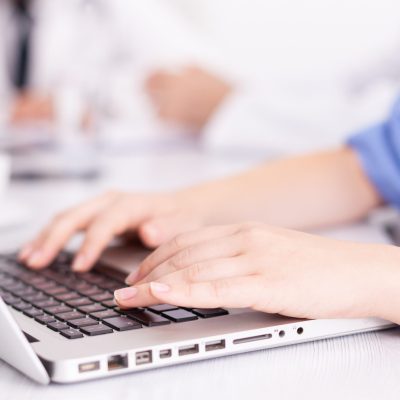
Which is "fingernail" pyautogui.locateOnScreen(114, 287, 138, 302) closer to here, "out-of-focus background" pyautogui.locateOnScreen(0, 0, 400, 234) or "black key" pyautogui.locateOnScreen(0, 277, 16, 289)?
"black key" pyautogui.locateOnScreen(0, 277, 16, 289)

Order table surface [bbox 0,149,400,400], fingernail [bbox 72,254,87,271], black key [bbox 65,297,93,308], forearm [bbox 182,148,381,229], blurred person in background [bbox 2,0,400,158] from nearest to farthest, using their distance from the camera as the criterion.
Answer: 1. table surface [bbox 0,149,400,400]
2. black key [bbox 65,297,93,308]
3. fingernail [bbox 72,254,87,271]
4. forearm [bbox 182,148,381,229]
5. blurred person in background [bbox 2,0,400,158]

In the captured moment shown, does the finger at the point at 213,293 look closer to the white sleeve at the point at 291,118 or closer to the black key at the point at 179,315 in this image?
the black key at the point at 179,315

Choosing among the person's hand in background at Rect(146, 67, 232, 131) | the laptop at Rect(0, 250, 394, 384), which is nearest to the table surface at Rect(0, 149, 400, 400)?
the laptop at Rect(0, 250, 394, 384)

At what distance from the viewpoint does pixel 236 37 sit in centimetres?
290

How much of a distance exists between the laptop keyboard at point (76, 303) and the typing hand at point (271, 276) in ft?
0.05

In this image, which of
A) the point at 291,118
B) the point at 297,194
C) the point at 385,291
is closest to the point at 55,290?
the point at 385,291

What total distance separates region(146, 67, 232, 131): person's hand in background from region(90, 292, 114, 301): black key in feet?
3.57

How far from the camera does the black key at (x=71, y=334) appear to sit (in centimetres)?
47

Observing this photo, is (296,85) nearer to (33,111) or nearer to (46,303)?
(33,111)

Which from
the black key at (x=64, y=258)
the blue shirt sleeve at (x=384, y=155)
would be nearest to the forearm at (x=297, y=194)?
the blue shirt sleeve at (x=384, y=155)

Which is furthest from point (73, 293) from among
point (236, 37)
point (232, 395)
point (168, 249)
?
point (236, 37)

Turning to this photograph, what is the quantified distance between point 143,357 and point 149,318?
0.05 meters

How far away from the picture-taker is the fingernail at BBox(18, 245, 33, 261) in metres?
0.70

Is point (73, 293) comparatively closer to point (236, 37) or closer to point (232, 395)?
point (232, 395)
